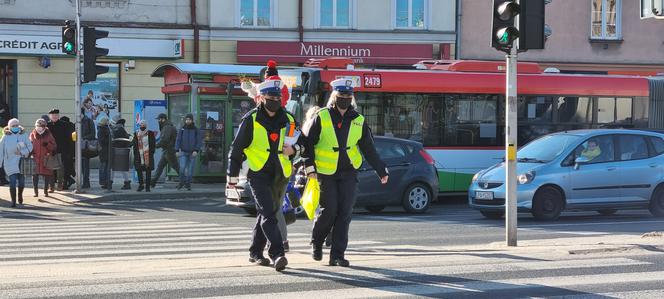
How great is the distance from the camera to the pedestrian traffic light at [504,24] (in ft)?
34.0

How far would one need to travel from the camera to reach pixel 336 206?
29.0 feet

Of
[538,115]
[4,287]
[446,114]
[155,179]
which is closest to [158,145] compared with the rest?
[155,179]

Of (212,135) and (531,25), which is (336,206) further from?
(212,135)

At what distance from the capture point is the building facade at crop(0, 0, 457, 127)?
28141 millimetres

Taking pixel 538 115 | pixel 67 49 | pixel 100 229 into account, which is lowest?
pixel 100 229

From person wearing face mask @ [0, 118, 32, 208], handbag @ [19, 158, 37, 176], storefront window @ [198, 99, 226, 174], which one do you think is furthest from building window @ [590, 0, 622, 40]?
person wearing face mask @ [0, 118, 32, 208]

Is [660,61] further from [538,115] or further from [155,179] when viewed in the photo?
[155,179]

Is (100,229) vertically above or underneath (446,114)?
underneath

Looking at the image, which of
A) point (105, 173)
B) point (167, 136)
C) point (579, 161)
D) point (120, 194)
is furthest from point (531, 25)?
point (105, 173)

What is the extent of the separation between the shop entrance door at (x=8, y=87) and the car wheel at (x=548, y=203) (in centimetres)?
1859

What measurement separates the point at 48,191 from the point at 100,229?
6714 mm

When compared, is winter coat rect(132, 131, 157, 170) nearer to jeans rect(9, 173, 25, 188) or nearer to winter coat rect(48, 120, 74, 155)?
winter coat rect(48, 120, 74, 155)

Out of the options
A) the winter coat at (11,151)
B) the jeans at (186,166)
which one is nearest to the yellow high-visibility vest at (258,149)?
the winter coat at (11,151)

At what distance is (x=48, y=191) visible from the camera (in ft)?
66.7
